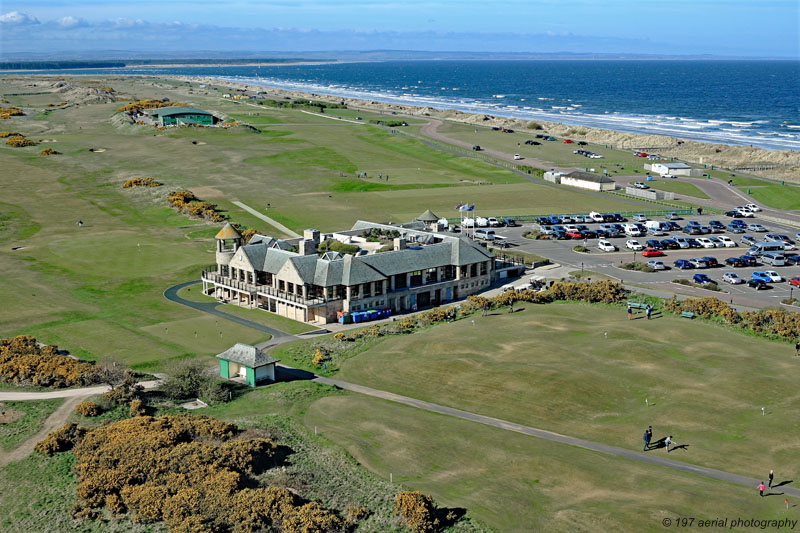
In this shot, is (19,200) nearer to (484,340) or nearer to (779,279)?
(484,340)

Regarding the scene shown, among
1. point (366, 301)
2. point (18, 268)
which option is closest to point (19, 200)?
point (18, 268)

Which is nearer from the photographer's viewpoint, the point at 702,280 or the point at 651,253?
the point at 702,280

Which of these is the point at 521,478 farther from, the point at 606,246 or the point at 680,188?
the point at 680,188

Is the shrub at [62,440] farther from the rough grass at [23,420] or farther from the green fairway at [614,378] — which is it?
the green fairway at [614,378]

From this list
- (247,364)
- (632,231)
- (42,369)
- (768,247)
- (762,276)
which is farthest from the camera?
(632,231)

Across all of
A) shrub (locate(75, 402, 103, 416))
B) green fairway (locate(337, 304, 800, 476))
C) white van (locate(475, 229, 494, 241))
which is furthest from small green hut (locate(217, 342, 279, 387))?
white van (locate(475, 229, 494, 241))

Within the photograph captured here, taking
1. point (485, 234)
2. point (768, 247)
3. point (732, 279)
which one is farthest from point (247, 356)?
point (768, 247)

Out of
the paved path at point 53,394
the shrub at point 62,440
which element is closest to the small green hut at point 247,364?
the paved path at point 53,394
